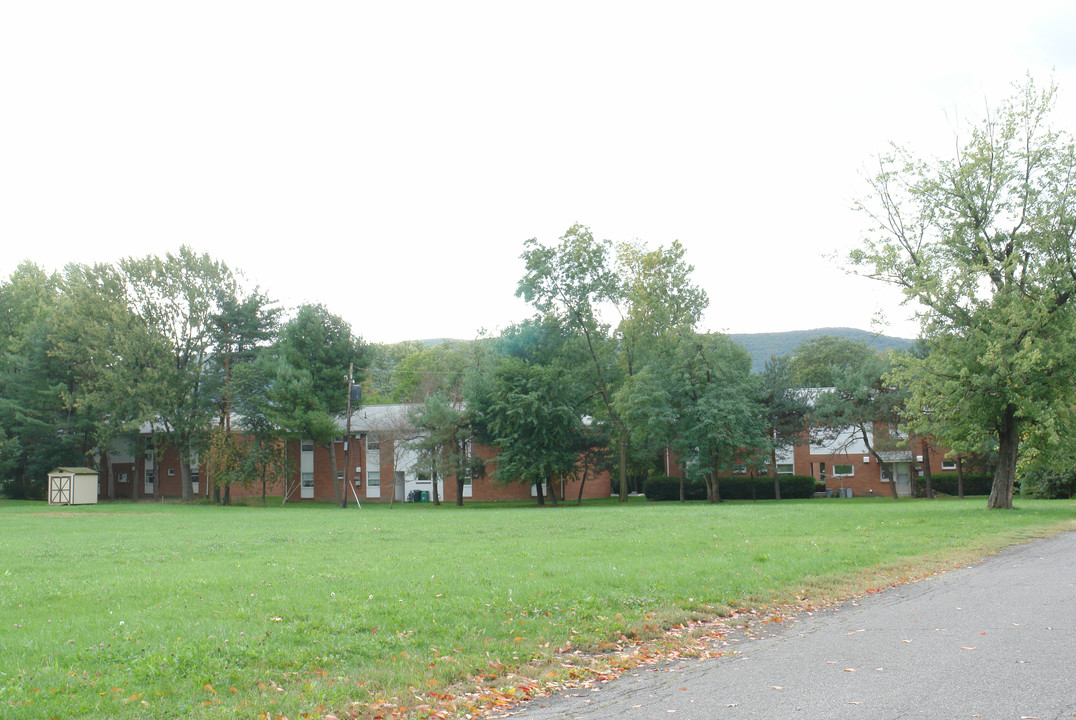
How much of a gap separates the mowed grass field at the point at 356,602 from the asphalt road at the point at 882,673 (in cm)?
123

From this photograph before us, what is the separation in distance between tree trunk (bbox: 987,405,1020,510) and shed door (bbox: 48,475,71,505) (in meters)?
51.4

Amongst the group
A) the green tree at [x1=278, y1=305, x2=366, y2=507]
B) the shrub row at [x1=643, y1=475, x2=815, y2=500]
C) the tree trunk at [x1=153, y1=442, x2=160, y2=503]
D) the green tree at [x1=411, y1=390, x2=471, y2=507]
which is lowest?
the shrub row at [x1=643, y1=475, x2=815, y2=500]

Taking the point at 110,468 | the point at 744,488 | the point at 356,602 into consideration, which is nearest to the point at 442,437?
the point at 744,488

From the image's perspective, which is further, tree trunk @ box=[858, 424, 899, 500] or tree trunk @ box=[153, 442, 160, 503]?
tree trunk @ box=[153, 442, 160, 503]

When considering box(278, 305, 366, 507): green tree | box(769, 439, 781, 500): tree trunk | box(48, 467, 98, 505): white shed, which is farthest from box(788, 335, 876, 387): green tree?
box(48, 467, 98, 505): white shed

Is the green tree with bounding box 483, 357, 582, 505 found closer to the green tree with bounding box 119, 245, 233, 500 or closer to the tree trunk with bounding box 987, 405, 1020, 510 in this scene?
the green tree with bounding box 119, 245, 233, 500

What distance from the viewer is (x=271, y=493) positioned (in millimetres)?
63375

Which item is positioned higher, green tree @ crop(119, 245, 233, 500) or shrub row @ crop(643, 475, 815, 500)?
green tree @ crop(119, 245, 233, 500)

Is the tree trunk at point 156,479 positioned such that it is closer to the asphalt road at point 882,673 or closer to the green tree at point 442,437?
the green tree at point 442,437

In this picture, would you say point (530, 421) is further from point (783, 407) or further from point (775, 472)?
point (775, 472)

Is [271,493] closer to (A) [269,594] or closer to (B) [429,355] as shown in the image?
(B) [429,355]

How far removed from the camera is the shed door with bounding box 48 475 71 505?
166ft

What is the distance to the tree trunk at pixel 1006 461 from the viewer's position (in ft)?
96.2

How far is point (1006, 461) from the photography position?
30.0m
